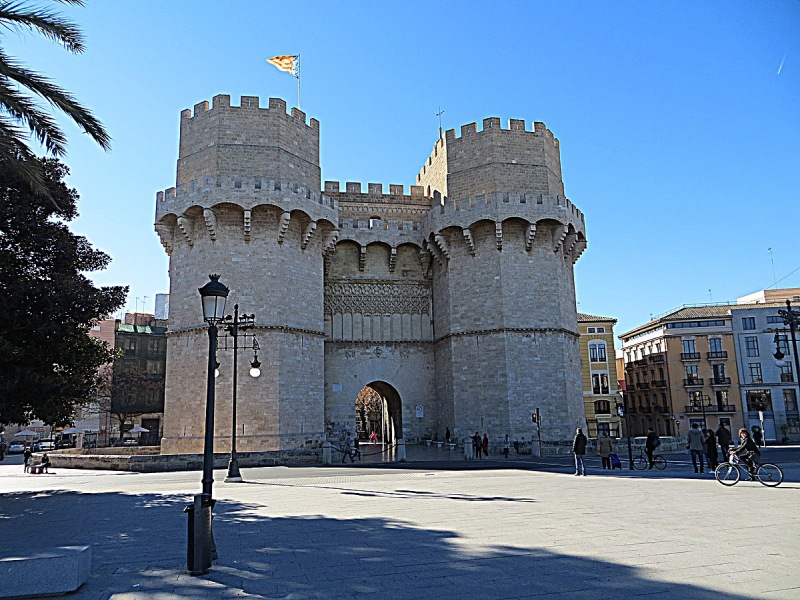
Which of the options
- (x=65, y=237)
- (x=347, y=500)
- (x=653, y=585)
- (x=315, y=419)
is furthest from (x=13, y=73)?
(x=315, y=419)

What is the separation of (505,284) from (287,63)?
14144mm

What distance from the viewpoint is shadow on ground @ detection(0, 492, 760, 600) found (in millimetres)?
5523

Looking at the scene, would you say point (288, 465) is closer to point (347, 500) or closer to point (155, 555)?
point (347, 500)

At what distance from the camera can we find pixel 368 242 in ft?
93.2

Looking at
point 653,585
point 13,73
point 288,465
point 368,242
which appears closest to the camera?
point 653,585

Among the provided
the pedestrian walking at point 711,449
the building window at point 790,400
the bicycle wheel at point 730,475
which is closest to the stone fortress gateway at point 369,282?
the pedestrian walking at point 711,449

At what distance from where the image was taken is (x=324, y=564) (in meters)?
6.57

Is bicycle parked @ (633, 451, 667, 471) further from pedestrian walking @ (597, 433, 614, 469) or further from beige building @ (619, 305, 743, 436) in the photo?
beige building @ (619, 305, 743, 436)

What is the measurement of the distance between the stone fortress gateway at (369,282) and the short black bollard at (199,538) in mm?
16920

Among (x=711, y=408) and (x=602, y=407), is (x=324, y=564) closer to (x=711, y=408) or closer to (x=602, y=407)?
(x=602, y=407)

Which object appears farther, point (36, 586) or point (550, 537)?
point (550, 537)

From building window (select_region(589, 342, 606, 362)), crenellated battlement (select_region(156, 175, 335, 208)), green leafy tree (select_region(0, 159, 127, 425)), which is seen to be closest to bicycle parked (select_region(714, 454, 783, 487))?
green leafy tree (select_region(0, 159, 127, 425))

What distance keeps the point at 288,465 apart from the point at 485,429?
341 inches

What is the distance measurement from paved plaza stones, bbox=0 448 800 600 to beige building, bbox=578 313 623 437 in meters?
33.7
